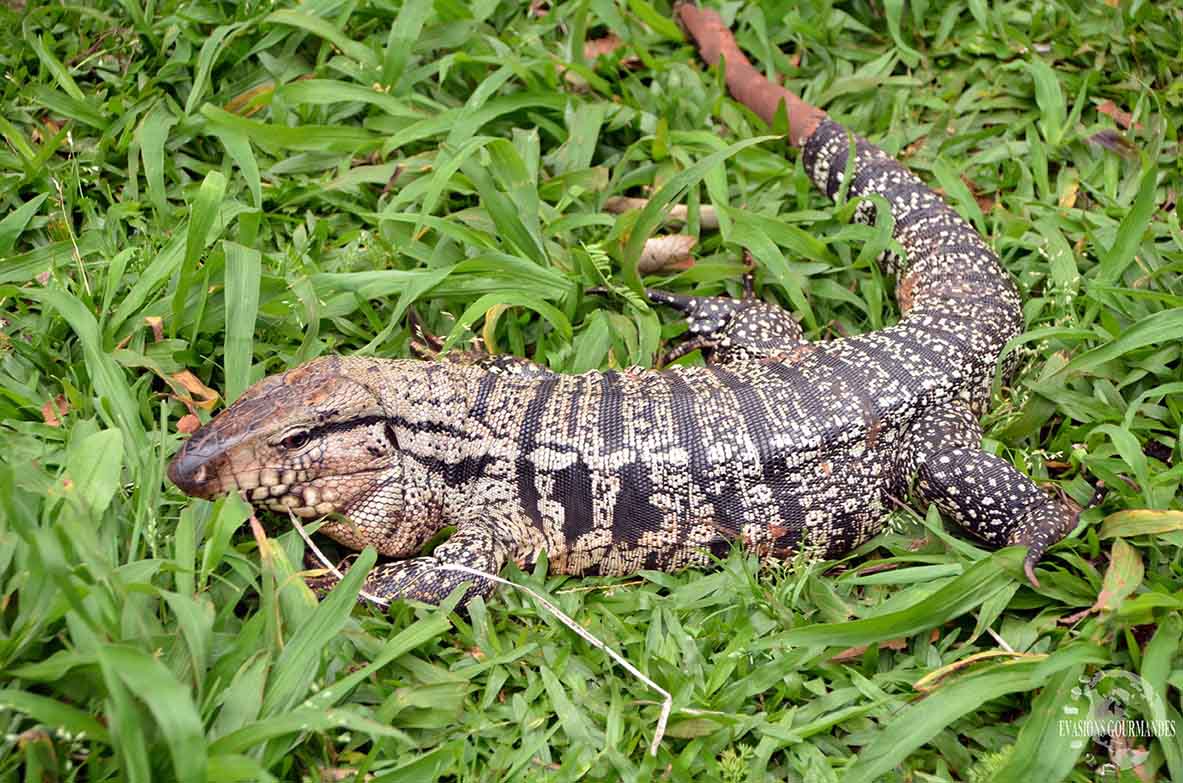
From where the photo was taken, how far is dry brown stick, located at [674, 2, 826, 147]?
253 inches

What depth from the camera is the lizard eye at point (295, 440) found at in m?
4.56

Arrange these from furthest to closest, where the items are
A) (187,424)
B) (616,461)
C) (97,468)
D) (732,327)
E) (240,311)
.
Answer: (732,327) < (240,311) < (187,424) < (616,461) < (97,468)

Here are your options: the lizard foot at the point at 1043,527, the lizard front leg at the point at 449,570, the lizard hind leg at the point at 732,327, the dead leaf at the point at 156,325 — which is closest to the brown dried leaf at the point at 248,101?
the dead leaf at the point at 156,325

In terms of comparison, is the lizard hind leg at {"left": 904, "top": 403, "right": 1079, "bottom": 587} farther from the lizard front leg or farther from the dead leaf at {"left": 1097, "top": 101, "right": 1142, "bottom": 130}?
the dead leaf at {"left": 1097, "top": 101, "right": 1142, "bottom": 130}

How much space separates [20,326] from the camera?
5.16 metres

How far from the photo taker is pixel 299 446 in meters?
4.59

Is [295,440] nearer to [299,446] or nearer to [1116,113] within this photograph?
[299,446]

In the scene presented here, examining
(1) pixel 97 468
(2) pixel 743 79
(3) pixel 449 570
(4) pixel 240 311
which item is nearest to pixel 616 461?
(3) pixel 449 570

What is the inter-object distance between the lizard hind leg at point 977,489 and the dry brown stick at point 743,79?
7.38ft

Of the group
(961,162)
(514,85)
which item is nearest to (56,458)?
(514,85)

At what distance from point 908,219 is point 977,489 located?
182 centimetres

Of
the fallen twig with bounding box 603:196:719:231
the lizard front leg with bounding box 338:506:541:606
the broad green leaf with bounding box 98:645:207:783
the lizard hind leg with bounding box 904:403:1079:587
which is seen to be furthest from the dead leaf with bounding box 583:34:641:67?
the broad green leaf with bounding box 98:645:207:783

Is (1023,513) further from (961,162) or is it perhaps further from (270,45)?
(270,45)

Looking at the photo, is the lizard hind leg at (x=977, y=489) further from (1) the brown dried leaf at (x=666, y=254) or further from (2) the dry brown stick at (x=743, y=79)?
(2) the dry brown stick at (x=743, y=79)
